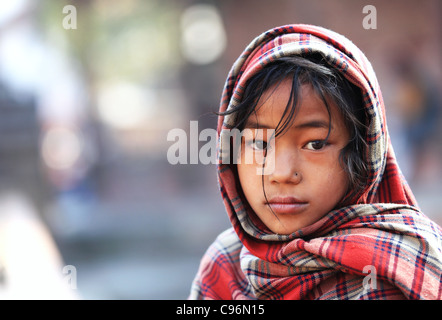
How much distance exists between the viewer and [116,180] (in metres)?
9.05

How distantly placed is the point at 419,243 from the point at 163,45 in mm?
8284

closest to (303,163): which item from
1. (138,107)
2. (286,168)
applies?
(286,168)

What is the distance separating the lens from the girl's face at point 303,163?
1.39 m

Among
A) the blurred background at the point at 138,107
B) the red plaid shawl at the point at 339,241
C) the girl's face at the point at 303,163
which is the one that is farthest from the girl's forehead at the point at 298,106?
the blurred background at the point at 138,107

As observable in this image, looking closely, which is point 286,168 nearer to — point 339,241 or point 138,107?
point 339,241

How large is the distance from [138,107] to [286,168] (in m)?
8.61

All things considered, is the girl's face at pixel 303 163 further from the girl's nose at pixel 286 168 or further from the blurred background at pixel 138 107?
the blurred background at pixel 138 107

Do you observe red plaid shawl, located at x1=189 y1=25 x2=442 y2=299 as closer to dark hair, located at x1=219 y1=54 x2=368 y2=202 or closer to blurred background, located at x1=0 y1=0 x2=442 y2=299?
dark hair, located at x1=219 y1=54 x2=368 y2=202

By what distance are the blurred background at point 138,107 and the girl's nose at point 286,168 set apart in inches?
200

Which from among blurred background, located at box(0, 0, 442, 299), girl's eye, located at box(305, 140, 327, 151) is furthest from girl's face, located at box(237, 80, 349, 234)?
blurred background, located at box(0, 0, 442, 299)

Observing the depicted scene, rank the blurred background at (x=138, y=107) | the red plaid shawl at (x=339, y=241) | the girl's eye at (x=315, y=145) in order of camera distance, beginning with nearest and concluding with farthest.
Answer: the red plaid shawl at (x=339, y=241), the girl's eye at (x=315, y=145), the blurred background at (x=138, y=107)

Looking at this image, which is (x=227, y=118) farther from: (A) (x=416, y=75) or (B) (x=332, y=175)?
(A) (x=416, y=75)

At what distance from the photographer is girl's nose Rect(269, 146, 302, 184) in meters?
1.37

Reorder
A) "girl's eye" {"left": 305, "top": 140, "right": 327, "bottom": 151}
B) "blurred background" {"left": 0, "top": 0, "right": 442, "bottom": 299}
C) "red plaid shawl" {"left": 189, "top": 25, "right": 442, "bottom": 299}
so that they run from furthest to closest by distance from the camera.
Result: 1. "blurred background" {"left": 0, "top": 0, "right": 442, "bottom": 299}
2. "girl's eye" {"left": 305, "top": 140, "right": 327, "bottom": 151}
3. "red plaid shawl" {"left": 189, "top": 25, "right": 442, "bottom": 299}
